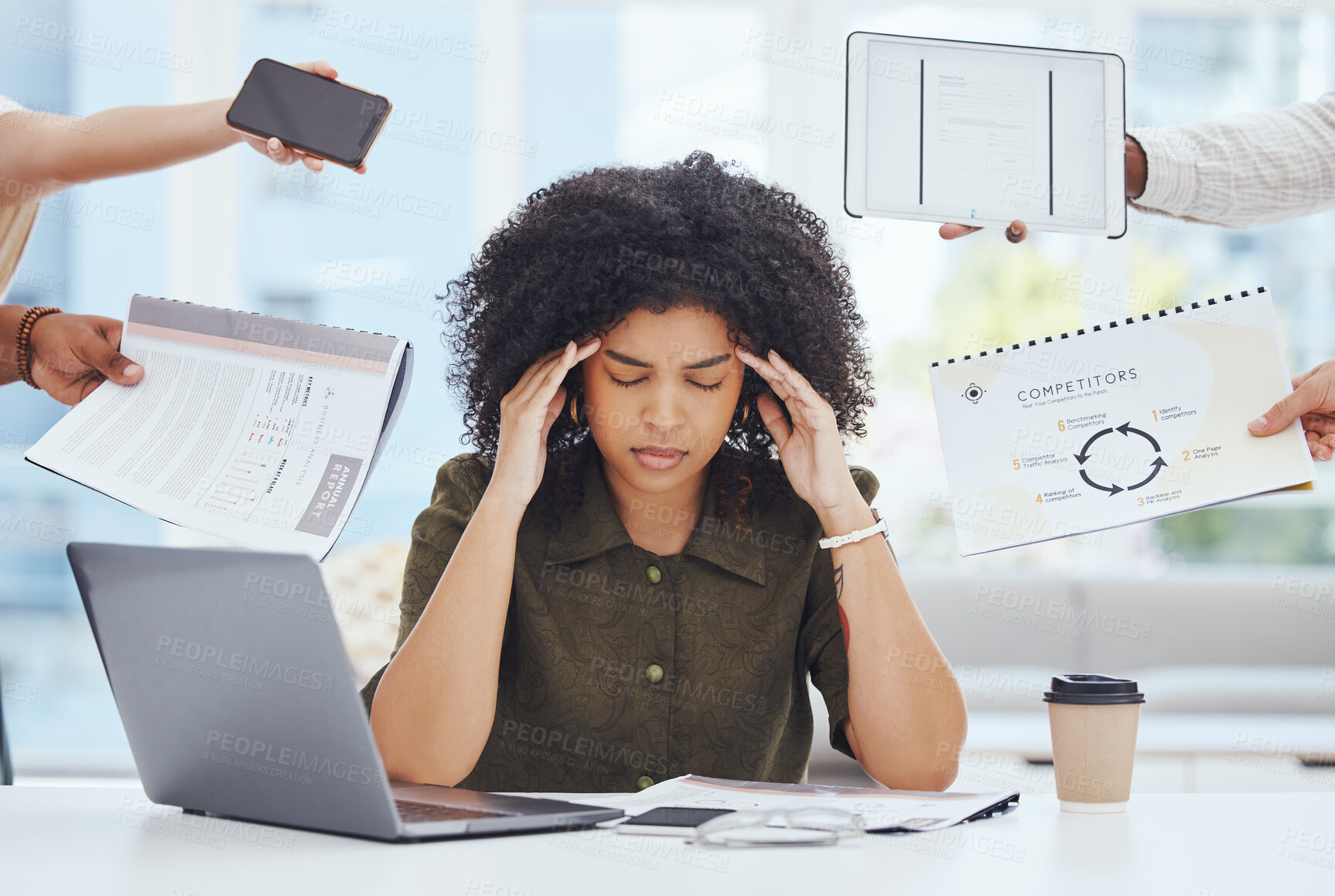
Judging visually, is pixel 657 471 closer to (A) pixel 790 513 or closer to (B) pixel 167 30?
(A) pixel 790 513

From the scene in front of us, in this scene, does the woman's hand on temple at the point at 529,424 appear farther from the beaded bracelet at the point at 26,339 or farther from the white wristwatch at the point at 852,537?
the beaded bracelet at the point at 26,339

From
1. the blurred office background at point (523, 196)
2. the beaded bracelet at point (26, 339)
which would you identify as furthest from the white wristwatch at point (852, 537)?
the blurred office background at point (523, 196)

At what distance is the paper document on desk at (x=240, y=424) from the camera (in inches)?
37.7

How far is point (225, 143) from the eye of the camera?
4.11 ft

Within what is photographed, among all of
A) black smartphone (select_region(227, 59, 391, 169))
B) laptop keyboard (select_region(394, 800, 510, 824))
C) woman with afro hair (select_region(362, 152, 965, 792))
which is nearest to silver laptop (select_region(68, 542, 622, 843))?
laptop keyboard (select_region(394, 800, 510, 824))

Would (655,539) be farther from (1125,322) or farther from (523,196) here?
(523,196)

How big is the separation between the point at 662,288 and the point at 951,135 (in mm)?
378

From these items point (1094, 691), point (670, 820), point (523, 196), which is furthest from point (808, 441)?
point (523, 196)

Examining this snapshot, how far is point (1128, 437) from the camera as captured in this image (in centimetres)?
117

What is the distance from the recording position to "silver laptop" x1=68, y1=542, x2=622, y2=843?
700 millimetres

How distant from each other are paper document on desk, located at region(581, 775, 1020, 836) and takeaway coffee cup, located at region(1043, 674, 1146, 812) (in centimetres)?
5

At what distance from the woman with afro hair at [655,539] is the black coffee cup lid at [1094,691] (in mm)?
243

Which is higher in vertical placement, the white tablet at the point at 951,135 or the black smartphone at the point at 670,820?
the white tablet at the point at 951,135

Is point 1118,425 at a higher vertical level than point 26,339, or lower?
lower
